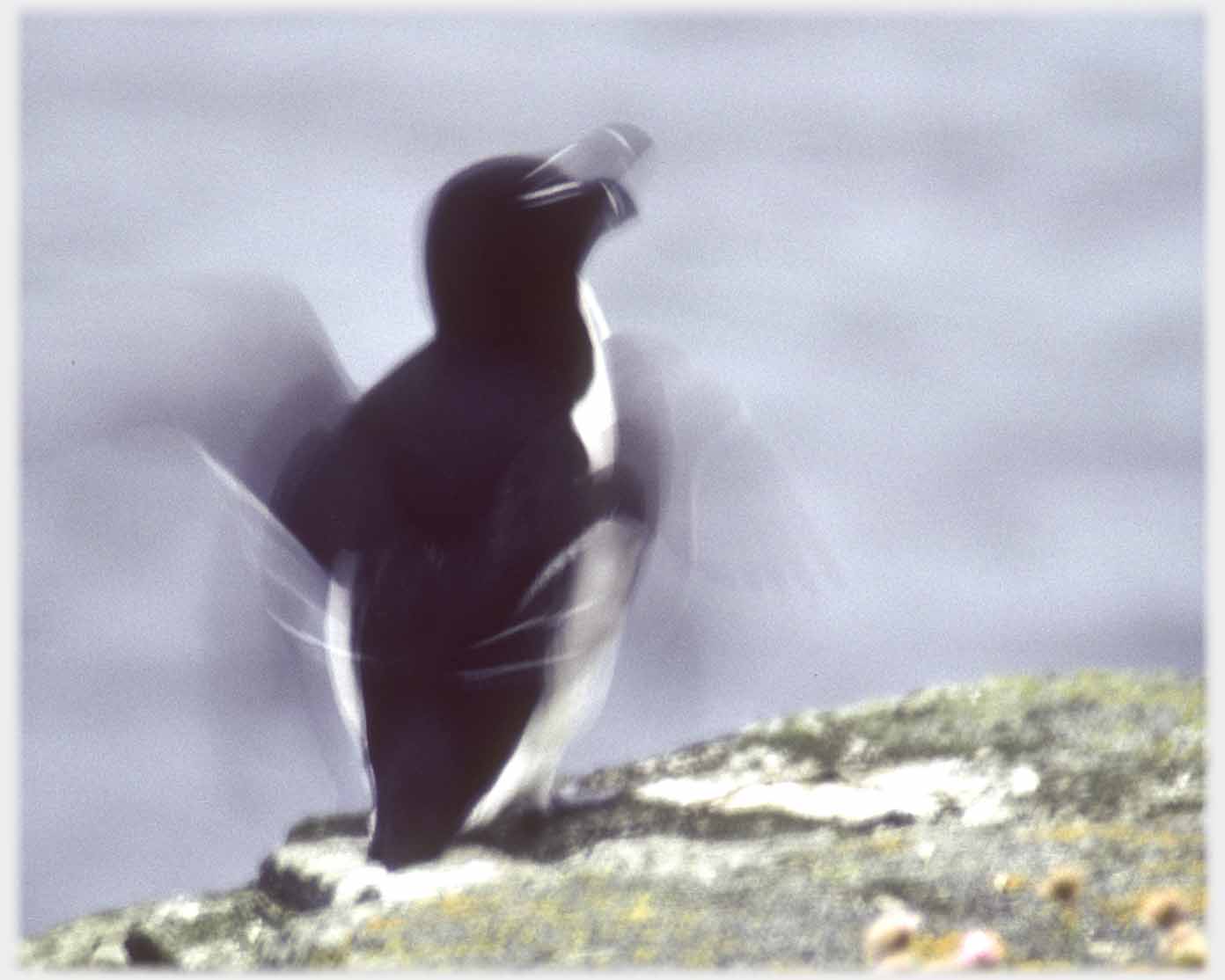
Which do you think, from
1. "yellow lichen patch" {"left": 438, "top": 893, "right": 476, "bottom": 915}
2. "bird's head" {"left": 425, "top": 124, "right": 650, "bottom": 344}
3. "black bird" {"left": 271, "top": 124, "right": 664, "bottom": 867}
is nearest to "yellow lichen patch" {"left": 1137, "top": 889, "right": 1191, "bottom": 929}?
"yellow lichen patch" {"left": 438, "top": 893, "right": 476, "bottom": 915}

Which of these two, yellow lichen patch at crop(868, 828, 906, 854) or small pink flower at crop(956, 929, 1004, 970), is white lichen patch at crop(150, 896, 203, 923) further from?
small pink flower at crop(956, 929, 1004, 970)

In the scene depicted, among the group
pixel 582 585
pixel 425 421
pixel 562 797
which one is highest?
pixel 425 421

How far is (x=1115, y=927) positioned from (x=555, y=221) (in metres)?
1.67

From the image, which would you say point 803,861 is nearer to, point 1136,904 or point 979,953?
point 1136,904

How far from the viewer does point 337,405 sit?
3.23m

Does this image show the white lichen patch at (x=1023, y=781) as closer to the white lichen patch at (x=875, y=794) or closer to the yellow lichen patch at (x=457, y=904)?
the white lichen patch at (x=875, y=794)

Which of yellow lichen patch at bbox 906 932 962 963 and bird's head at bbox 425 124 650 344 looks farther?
bird's head at bbox 425 124 650 344

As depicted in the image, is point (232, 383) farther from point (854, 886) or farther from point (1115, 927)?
point (1115, 927)

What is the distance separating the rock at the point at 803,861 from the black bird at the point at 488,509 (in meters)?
0.15

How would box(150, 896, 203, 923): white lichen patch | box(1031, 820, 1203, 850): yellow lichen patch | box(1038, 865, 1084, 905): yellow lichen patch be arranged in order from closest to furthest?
box(1038, 865, 1084, 905): yellow lichen patch < box(1031, 820, 1203, 850): yellow lichen patch < box(150, 896, 203, 923): white lichen patch

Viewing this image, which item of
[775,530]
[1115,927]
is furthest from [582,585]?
[1115,927]

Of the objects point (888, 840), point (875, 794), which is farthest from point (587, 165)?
point (888, 840)

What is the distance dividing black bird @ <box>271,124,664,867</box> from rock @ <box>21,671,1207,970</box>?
15cm

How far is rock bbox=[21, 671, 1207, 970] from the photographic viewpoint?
7.04ft
